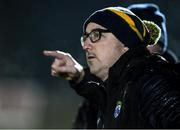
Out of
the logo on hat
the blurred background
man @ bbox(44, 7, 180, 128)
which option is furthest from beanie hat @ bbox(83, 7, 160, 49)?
the blurred background

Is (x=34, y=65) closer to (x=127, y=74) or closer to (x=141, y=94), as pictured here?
(x=127, y=74)

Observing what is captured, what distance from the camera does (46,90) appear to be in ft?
29.7

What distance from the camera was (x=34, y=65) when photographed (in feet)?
28.6

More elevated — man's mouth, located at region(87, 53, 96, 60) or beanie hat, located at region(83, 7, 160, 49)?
beanie hat, located at region(83, 7, 160, 49)

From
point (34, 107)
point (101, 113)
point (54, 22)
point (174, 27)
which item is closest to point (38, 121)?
point (34, 107)

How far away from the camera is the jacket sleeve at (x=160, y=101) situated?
2.54 metres

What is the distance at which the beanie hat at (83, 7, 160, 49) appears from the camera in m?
3.02

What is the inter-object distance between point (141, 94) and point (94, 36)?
534mm

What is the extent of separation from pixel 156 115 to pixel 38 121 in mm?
6275

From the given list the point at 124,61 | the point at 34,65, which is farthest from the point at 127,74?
the point at 34,65

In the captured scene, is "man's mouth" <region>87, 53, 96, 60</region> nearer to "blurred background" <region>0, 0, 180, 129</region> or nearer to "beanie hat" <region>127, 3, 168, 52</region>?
"beanie hat" <region>127, 3, 168, 52</region>

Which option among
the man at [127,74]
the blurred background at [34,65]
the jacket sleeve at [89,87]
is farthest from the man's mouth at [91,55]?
the blurred background at [34,65]

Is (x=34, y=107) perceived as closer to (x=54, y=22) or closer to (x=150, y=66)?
(x=54, y=22)

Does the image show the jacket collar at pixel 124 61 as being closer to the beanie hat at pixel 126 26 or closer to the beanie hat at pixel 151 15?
the beanie hat at pixel 126 26
